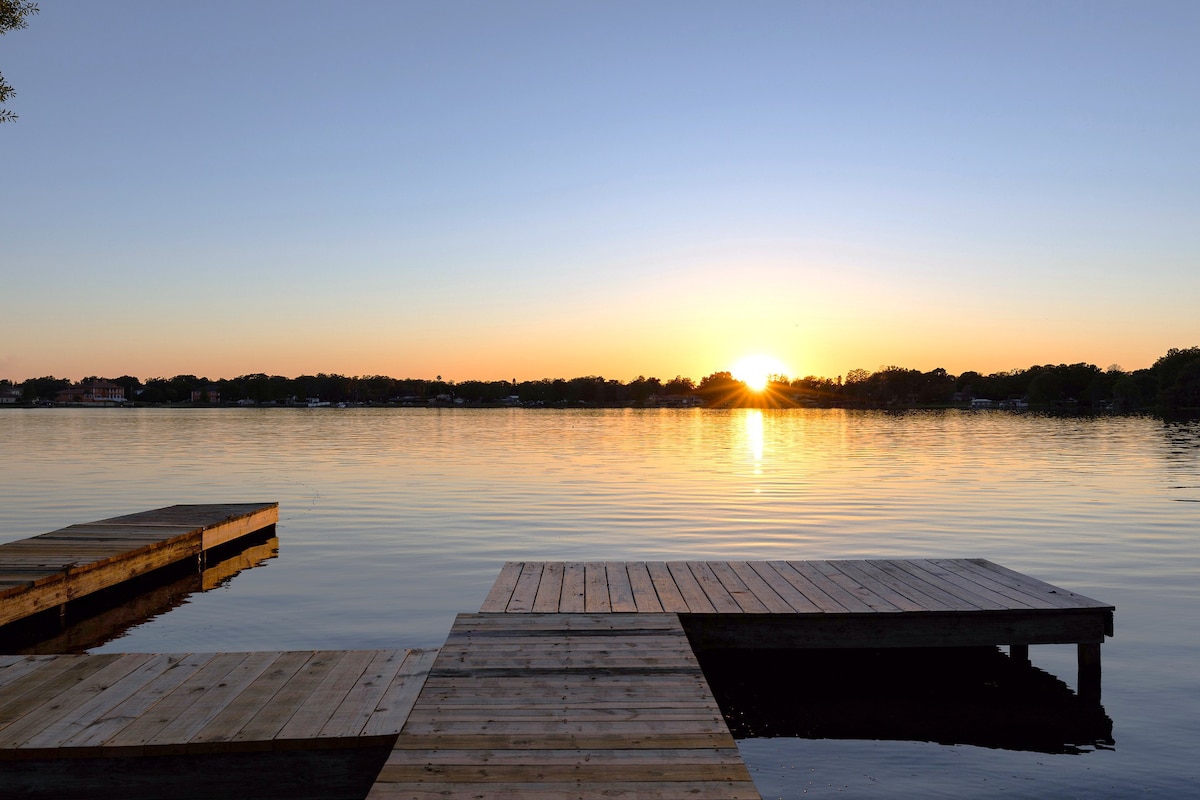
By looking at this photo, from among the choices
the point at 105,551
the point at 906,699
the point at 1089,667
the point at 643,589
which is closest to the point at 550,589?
the point at 643,589

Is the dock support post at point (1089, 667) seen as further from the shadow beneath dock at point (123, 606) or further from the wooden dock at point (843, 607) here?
the shadow beneath dock at point (123, 606)

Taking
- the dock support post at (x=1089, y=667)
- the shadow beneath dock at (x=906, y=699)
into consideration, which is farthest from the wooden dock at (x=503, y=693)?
the shadow beneath dock at (x=906, y=699)

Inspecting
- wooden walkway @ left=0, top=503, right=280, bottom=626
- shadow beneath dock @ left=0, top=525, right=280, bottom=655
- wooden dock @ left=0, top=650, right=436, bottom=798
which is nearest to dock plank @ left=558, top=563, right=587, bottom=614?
wooden dock @ left=0, top=650, right=436, bottom=798

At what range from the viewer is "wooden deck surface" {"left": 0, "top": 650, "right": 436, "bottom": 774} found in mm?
5863

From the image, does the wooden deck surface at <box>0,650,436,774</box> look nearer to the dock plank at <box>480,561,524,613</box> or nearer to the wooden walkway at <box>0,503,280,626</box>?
the dock plank at <box>480,561,524,613</box>

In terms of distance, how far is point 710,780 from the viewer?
4.97 meters

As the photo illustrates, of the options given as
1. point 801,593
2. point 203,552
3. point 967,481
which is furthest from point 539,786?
point 967,481

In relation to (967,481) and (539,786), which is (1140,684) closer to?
(539,786)

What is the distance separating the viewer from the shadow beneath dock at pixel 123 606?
1148 centimetres

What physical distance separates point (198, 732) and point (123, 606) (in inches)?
352

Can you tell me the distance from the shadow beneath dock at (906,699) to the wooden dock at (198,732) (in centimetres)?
377

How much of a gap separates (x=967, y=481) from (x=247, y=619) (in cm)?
2652

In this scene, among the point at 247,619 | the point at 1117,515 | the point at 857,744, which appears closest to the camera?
the point at 857,744

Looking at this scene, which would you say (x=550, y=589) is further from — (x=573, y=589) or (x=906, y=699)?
(x=906, y=699)
